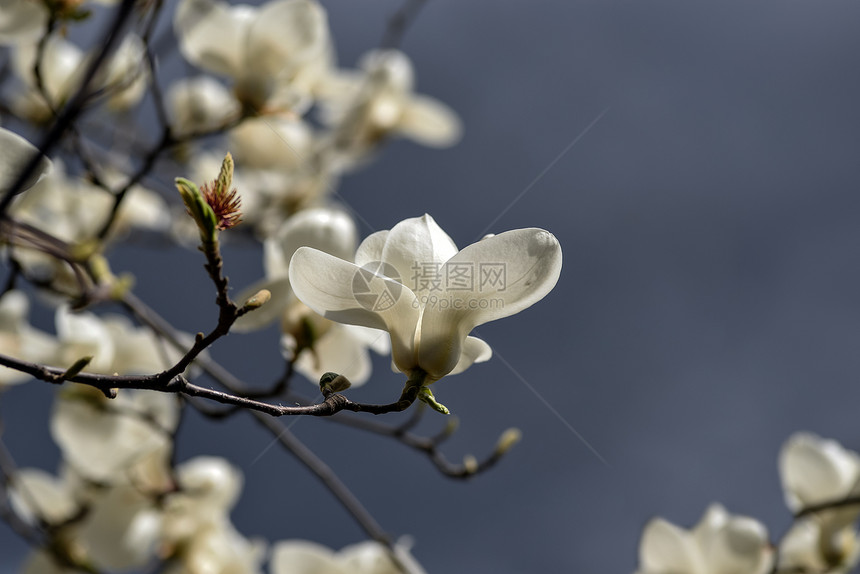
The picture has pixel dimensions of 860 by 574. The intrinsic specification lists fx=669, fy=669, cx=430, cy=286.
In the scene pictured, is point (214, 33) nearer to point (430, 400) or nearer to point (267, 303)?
point (267, 303)

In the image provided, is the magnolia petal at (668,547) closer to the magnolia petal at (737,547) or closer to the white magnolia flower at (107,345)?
the magnolia petal at (737,547)

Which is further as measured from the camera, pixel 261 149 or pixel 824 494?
pixel 261 149

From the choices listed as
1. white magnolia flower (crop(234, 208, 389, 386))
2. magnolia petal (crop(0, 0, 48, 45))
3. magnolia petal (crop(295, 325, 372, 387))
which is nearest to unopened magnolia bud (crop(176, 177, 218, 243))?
white magnolia flower (crop(234, 208, 389, 386))

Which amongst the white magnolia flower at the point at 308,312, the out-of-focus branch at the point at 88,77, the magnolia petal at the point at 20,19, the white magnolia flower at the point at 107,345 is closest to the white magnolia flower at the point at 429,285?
the out-of-focus branch at the point at 88,77

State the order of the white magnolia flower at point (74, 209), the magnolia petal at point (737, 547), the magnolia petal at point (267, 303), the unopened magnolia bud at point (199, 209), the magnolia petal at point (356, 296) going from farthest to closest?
the white magnolia flower at point (74, 209) → the magnolia petal at point (737, 547) → the magnolia petal at point (267, 303) → the magnolia petal at point (356, 296) → the unopened magnolia bud at point (199, 209)

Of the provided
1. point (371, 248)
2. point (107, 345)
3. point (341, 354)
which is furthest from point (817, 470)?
point (107, 345)

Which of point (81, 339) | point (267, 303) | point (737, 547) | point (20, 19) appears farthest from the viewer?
point (737, 547)

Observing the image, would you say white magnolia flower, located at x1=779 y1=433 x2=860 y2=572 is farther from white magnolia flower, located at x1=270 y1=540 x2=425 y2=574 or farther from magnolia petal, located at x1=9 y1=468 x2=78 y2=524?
magnolia petal, located at x1=9 y1=468 x2=78 y2=524
